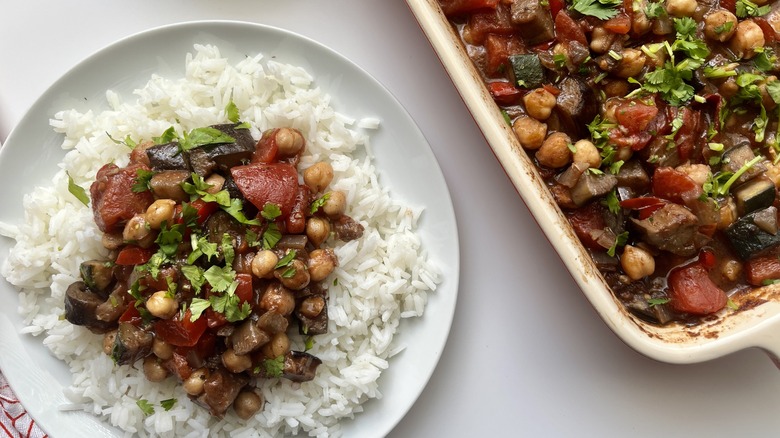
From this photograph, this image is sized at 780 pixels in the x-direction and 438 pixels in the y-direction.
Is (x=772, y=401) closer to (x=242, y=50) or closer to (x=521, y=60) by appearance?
(x=521, y=60)

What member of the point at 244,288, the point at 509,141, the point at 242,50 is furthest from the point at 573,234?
the point at 242,50

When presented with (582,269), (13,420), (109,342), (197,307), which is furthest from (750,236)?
(13,420)

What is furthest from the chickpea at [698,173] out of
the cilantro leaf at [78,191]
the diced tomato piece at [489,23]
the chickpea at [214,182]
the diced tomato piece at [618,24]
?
the cilantro leaf at [78,191]

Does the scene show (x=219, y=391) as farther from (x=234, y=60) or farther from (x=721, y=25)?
(x=721, y=25)

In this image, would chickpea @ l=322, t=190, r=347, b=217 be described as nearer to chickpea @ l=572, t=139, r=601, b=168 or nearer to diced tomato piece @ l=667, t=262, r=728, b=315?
chickpea @ l=572, t=139, r=601, b=168

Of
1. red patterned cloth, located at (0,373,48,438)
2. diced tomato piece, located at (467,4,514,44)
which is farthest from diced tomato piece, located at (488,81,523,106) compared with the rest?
red patterned cloth, located at (0,373,48,438)
